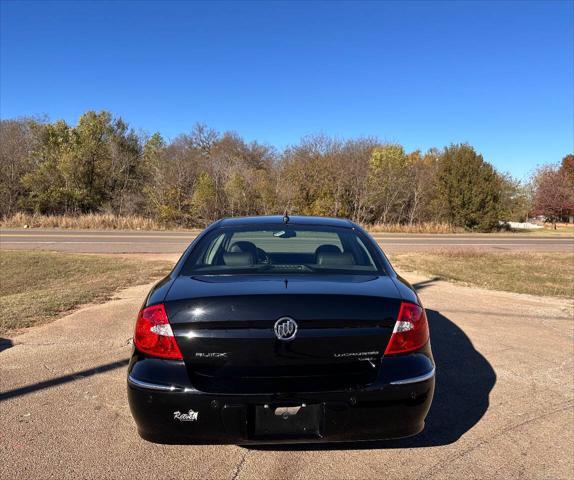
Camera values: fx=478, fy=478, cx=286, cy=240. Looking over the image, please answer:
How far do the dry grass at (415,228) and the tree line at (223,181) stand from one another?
843 millimetres

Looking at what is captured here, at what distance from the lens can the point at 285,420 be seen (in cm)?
247

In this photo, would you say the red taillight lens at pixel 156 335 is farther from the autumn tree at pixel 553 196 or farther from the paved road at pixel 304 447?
the autumn tree at pixel 553 196

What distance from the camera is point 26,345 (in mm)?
5254

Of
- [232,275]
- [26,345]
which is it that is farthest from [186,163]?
[232,275]

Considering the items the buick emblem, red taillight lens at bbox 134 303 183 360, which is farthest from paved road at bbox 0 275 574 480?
the buick emblem

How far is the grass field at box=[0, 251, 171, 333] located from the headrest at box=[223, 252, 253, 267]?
12.7 ft

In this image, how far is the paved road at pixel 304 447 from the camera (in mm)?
2875

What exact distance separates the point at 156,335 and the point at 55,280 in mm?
9315

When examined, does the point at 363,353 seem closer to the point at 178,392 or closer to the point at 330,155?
the point at 178,392

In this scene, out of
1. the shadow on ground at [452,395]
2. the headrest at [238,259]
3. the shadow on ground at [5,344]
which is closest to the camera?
the shadow on ground at [452,395]

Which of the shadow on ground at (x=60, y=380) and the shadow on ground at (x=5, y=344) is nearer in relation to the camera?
the shadow on ground at (x=60, y=380)

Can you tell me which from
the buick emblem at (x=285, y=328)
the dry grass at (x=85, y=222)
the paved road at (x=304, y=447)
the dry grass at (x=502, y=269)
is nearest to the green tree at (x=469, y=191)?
the dry grass at (x=502, y=269)

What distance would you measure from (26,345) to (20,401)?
1.65 metres

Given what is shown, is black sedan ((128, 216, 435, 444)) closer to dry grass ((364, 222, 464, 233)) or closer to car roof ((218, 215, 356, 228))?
car roof ((218, 215, 356, 228))
